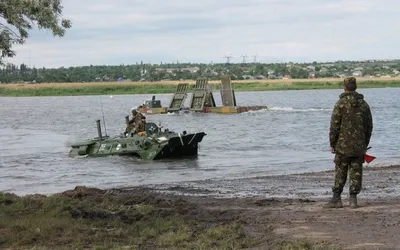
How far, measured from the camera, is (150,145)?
25.6 m

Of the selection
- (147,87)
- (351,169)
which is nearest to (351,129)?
(351,169)

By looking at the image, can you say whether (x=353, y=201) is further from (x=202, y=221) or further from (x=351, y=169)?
(x=202, y=221)

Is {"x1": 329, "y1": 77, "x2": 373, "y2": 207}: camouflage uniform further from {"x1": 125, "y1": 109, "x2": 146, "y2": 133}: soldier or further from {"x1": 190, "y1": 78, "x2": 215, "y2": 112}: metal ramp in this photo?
{"x1": 190, "y1": 78, "x2": 215, "y2": 112}: metal ramp

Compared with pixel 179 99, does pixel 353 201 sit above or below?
above

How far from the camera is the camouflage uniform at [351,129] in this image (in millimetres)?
10828

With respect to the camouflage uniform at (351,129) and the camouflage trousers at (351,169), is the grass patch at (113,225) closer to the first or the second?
the camouflage trousers at (351,169)

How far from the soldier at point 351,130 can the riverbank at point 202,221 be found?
68cm

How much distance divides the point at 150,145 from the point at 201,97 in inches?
1551

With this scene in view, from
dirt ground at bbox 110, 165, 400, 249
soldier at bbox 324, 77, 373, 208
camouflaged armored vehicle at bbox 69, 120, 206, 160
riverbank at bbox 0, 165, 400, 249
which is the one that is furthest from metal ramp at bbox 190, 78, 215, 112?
soldier at bbox 324, 77, 373, 208

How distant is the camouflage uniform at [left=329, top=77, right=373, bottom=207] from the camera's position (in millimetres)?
10828

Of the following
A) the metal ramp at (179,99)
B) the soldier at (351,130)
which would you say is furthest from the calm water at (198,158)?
the metal ramp at (179,99)

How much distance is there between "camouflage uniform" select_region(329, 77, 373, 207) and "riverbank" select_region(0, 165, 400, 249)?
74 cm

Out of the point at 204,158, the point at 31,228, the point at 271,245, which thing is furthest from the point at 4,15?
the point at 204,158

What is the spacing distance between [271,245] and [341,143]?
8.38 feet
